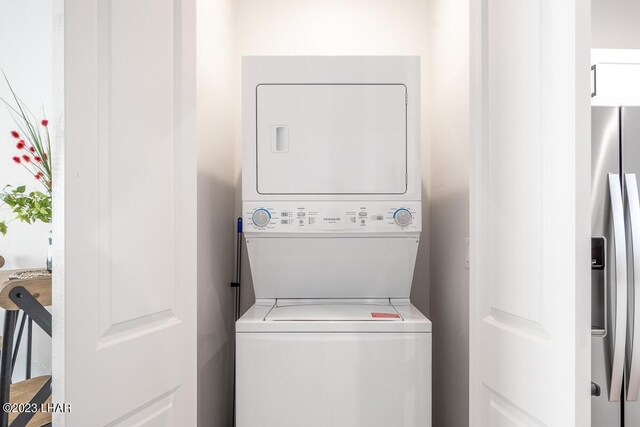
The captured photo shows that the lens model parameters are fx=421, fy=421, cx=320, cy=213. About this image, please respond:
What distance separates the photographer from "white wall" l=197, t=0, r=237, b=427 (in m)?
1.78

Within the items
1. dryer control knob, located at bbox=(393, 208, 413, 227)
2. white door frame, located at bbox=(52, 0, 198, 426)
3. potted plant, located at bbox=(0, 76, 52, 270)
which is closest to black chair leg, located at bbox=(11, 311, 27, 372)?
potted plant, located at bbox=(0, 76, 52, 270)

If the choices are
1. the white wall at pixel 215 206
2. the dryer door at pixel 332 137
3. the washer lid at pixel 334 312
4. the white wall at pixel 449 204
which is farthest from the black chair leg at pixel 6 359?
the white wall at pixel 449 204

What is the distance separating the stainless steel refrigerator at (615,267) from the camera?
1.38m

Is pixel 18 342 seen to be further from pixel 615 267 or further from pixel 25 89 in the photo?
pixel 615 267

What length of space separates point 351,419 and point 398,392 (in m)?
0.20

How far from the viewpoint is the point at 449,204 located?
2027mm

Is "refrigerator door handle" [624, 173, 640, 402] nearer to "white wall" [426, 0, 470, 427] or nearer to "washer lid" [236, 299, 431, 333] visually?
"white wall" [426, 0, 470, 427]

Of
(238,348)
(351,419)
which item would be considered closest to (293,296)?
(238,348)

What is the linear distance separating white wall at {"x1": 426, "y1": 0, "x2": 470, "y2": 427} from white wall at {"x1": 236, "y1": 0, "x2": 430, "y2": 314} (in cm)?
11

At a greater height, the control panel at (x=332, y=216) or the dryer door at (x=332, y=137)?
the dryer door at (x=332, y=137)

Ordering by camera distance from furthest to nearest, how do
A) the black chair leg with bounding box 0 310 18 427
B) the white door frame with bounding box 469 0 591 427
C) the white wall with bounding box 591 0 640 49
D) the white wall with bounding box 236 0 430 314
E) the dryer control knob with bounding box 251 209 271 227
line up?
the white wall with bounding box 236 0 430 314
the white wall with bounding box 591 0 640 49
the dryer control knob with bounding box 251 209 271 227
the black chair leg with bounding box 0 310 18 427
the white door frame with bounding box 469 0 591 427

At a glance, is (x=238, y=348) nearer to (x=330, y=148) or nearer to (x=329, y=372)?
(x=329, y=372)

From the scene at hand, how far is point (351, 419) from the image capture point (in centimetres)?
153

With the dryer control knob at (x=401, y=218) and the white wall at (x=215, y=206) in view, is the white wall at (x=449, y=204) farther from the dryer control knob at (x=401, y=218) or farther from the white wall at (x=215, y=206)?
the white wall at (x=215, y=206)
